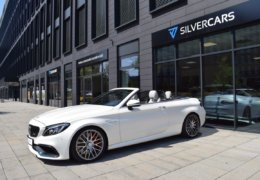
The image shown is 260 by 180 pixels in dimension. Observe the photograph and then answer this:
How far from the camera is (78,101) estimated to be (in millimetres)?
19078

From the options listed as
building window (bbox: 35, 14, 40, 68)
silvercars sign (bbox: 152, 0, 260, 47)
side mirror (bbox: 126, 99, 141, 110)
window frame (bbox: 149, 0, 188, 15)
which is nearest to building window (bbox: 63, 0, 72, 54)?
window frame (bbox: 149, 0, 188, 15)

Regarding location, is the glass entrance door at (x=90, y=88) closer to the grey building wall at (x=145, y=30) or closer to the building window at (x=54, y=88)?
the grey building wall at (x=145, y=30)

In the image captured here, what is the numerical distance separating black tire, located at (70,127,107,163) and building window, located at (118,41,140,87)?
298 inches

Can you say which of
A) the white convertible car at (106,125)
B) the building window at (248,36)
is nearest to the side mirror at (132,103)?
the white convertible car at (106,125)

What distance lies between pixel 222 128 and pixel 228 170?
4299 mm

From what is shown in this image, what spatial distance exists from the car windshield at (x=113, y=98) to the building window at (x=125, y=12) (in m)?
6.76

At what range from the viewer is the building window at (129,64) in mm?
12703

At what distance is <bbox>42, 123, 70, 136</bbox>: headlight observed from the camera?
4871mm

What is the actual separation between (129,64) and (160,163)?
8.79 meters

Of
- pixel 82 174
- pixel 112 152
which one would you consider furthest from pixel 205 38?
pixel 82 174

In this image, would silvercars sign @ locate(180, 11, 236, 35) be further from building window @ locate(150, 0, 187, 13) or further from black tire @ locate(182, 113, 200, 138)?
black tire @ locate(182, 113, 200, 138)

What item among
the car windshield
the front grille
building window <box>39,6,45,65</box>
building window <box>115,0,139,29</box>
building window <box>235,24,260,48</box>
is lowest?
the front grille

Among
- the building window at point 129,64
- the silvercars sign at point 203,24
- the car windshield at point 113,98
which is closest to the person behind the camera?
the car windshield at point 113,98

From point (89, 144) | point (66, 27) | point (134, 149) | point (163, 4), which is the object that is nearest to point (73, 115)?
point (89, 144)
